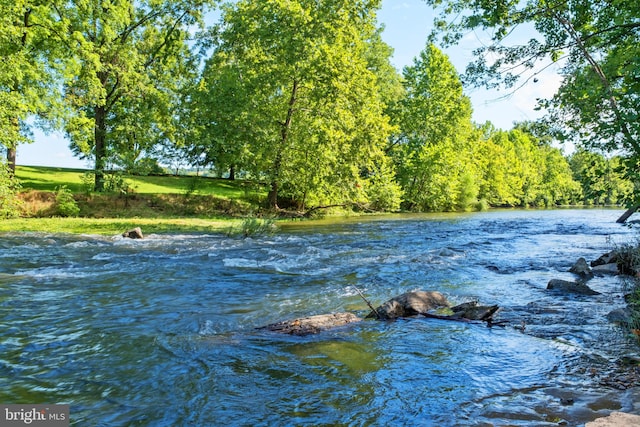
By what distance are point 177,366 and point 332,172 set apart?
77.4 feet

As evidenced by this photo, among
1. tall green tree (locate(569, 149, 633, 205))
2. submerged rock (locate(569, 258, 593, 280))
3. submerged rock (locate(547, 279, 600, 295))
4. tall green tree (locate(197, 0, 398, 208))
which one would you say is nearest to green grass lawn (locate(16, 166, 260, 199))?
tall green tree (locate(197, 0, 398, 208))

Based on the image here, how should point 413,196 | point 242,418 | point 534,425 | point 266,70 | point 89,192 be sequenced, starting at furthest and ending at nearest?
point 413,196
point 266,70
point 89,192
point 242,418
point 534,425

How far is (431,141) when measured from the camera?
166 ft

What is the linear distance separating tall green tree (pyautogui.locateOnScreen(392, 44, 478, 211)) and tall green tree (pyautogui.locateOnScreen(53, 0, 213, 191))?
82.6 ft

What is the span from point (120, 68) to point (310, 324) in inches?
1090

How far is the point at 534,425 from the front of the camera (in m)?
3.76

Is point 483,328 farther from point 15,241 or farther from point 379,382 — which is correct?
point 15,241

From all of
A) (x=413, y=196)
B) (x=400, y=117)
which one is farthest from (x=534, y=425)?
(x=400, y=117)

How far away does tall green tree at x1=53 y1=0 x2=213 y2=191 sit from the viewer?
26.1m

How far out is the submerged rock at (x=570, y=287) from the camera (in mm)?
9055

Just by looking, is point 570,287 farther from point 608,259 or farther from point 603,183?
point 608,259

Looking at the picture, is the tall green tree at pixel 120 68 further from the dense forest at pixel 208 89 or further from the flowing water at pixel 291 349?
the flowing water at pixel 291 349

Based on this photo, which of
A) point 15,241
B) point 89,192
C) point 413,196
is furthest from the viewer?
point 413,196

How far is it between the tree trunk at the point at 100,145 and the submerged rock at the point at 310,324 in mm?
21895
